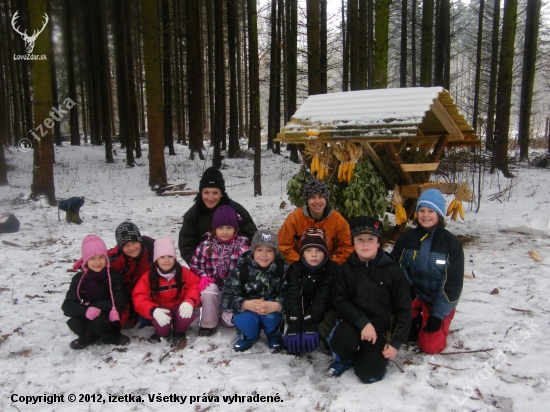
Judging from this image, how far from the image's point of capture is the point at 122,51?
48.8 feet

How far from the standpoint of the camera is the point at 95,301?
11.0ft

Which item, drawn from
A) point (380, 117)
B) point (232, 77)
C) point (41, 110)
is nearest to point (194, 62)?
point (232, 77)

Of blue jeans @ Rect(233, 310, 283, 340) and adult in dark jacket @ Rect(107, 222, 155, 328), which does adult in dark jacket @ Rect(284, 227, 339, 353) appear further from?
adult in dark jacket @ Rect(107, 222, 155, 328)

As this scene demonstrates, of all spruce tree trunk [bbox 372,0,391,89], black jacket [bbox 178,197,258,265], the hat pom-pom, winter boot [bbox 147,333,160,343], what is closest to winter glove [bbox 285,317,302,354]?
winter boot [bbox 147,333,160,343]

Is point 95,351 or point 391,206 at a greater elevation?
point 391,206

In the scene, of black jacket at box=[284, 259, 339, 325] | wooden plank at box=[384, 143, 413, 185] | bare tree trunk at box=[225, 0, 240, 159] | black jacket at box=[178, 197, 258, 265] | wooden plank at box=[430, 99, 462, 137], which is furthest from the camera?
bare tree trunk at box=[225, 0, 240, 159]

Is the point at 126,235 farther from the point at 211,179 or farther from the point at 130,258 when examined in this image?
the point at 211,179

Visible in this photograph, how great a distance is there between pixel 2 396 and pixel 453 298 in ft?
11.2

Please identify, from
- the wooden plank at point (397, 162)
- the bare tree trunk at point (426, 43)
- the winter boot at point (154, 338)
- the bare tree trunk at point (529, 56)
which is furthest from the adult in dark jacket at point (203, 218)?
the bare tree trunk at point (529, 56)

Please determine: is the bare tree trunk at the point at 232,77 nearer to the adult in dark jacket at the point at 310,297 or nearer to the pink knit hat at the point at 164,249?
the pink knit hat at the point at 164,249

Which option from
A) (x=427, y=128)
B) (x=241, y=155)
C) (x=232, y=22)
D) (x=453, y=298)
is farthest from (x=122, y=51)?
(x=453, y=298)

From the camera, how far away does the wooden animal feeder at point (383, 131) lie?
512cm

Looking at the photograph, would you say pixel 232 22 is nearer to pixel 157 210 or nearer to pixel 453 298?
pixel 157 210

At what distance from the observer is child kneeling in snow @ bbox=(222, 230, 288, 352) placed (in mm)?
3277
